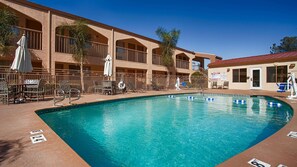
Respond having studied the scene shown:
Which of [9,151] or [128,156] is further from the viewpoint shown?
[128,156]

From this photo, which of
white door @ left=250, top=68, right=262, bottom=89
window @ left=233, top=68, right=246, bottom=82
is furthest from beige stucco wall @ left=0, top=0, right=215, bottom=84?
white door @ left=250, top=68, right=262, bottom=89

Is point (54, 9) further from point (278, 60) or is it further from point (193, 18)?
point (278, 60)

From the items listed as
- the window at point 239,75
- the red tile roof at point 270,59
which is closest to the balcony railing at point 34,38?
the red tile roof at point 270,59

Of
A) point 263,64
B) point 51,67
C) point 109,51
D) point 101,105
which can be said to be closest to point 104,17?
point 109,51

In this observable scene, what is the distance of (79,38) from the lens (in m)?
11.9

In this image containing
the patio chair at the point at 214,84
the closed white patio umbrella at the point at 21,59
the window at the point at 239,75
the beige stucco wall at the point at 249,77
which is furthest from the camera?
the patio chair at the point at 214,84

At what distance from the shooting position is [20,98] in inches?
295

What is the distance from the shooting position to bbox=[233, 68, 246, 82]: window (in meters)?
18.0

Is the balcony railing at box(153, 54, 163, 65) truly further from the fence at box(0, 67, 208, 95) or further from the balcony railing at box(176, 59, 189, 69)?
the balcony railing at box(176, 59, 189, 69)

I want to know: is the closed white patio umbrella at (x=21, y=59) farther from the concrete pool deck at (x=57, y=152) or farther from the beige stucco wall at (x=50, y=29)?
the concrete pool deck at (x=57, y=152)

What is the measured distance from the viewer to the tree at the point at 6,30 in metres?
8.85

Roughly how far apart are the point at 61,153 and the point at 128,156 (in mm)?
1336

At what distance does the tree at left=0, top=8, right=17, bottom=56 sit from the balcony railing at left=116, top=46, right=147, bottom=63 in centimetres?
875

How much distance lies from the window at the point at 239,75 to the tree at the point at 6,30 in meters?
19.6
